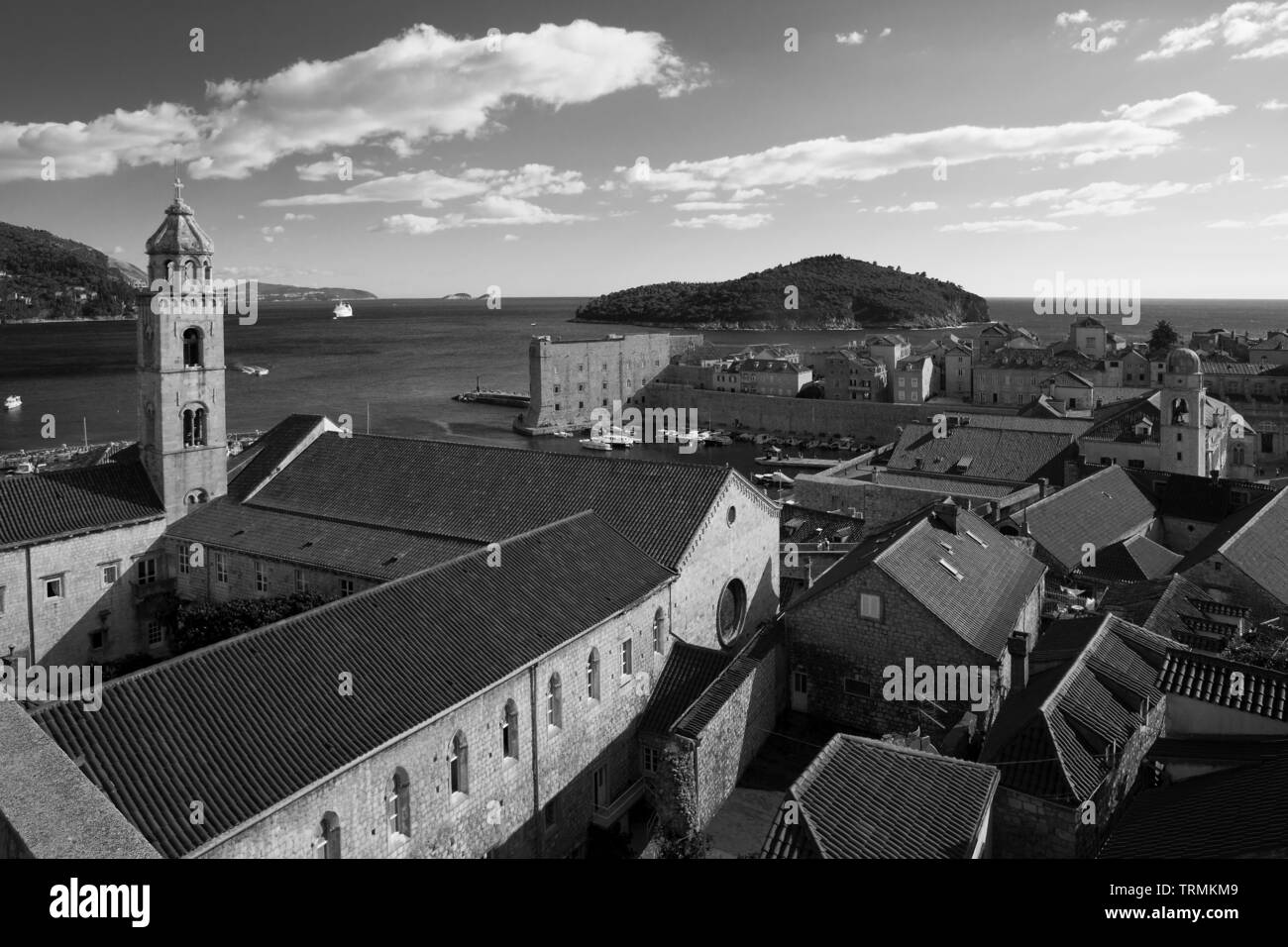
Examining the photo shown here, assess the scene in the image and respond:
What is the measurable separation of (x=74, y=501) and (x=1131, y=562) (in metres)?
37.1

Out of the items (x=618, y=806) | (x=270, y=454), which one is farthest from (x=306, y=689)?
(x=270, y=454)

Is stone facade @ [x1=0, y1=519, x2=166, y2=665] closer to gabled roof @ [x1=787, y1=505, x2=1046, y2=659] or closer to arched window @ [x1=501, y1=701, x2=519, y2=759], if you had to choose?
arched window @ [x1=501, y1=701, x2=519, y2=759]

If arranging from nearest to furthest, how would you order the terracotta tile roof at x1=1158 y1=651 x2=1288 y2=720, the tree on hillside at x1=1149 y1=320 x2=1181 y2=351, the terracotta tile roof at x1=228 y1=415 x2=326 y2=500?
the terracotta tile roof at x1=1158 y1=651 x2=1288 y2=720 → the terracotta tile roof at x1=228 y1=415 x2=326 y2=500 → the tree on hillside at x1=1149 y1=320 x2=1181 y2=351

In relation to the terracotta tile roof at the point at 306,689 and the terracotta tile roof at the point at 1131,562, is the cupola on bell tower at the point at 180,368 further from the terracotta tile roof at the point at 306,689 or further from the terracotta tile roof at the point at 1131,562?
the terracotta tile roof at the point at 1131,562

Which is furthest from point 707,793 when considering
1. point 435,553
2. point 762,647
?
point 435,553

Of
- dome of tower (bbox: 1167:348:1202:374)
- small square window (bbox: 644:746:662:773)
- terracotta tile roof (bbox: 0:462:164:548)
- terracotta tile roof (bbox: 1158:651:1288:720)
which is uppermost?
dome of tower (bbox: 1167:348:1202:374)

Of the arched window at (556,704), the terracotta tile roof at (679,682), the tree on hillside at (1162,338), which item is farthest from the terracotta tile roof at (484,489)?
the tree on hillside at (1162,338)

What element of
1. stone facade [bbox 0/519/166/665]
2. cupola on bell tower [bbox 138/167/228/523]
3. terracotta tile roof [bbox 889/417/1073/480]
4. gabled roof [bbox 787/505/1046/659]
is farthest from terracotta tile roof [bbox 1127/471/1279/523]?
stone facade [bbox 0/519/166/665]

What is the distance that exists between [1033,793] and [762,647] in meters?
8.92

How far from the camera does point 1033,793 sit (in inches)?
588

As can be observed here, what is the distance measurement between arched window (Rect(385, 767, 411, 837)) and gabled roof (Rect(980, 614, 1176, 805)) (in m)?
9.83

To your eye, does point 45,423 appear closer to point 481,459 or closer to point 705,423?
point 705,423

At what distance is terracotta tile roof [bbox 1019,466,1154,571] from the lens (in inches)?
1391
